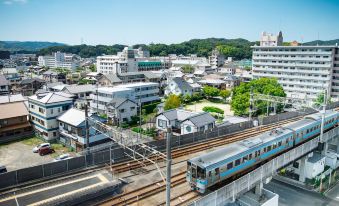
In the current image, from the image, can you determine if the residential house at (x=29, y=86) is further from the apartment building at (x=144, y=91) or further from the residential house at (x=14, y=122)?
the residential house at (x=14, y=122)

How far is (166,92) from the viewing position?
60844 millimetres

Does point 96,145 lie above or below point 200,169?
below

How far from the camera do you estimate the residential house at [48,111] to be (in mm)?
32625

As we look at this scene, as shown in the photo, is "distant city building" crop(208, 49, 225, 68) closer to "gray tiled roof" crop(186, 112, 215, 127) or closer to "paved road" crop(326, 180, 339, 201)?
"gray tiled roof" crop(186, 112, 215, 127)

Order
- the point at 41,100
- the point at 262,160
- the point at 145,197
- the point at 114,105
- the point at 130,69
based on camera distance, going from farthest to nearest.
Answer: the point at 130,69
the point at 114,105
the point at 41,100
the point at 262,160
the point at 145,197

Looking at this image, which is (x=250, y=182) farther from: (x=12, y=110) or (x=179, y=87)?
(x=179, y=87)

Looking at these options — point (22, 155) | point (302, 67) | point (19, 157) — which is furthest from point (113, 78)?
point (302, 67)

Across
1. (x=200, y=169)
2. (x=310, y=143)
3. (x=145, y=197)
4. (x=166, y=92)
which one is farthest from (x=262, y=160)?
(x=166, y=92)

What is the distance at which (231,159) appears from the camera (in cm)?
1708

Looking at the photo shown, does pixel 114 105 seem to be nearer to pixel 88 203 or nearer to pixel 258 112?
pixel 258 112

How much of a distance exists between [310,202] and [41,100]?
30.4 m

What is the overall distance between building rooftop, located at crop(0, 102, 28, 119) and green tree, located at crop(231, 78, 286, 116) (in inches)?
1194

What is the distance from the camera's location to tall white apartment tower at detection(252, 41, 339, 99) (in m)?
57.8

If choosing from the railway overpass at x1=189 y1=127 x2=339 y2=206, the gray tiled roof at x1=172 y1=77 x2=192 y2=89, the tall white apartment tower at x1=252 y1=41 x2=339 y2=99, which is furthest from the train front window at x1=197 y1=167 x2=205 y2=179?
the tall white apartment tower at x1=252 y1=41 x2=339 y2=99
